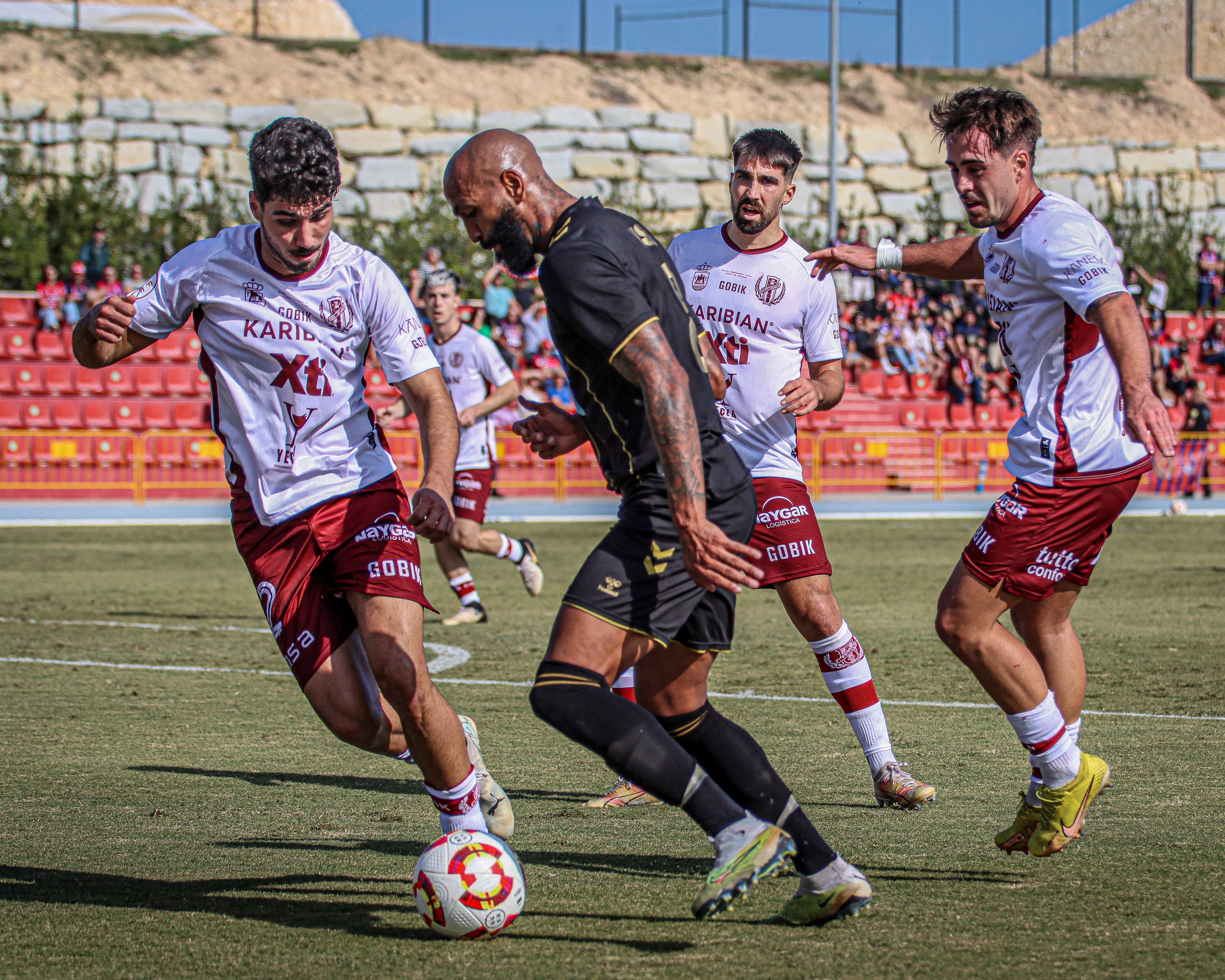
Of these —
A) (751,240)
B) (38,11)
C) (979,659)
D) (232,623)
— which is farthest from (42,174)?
(979,659)

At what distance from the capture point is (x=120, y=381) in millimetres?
26312

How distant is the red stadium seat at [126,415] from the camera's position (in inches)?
1000

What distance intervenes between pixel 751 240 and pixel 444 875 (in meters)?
3.29

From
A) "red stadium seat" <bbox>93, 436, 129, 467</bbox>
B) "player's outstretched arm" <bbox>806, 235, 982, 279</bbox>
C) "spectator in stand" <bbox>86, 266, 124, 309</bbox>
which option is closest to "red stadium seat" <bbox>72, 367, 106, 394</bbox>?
"spectator in stand" <bbox>86, 266, 124, 309</bbox>

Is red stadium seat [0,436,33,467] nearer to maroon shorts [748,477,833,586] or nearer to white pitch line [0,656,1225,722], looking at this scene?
Result: white pitch line [0,656,1225,722]

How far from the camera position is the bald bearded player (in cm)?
361

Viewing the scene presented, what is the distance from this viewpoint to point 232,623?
10922mm

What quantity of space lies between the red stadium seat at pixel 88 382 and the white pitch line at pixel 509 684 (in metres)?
18.0

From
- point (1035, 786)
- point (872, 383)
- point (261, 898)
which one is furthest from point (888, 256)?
point (872, 383)

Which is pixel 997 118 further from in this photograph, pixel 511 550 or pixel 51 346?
pixel 51 346

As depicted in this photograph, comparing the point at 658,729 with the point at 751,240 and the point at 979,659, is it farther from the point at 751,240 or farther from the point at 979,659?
the point at 751,240

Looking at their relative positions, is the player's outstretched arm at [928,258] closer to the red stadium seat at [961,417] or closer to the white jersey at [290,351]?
the white jersey at [290,351]

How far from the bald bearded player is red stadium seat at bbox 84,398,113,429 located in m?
23.0

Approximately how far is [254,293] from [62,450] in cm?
2030
